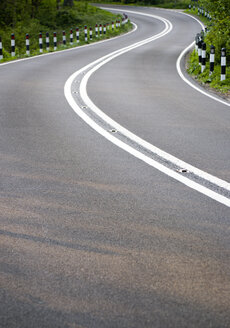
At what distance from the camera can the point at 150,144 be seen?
7.62 m

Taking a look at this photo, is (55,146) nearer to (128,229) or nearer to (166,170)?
(166,170)

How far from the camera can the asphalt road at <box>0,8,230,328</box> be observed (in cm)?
327

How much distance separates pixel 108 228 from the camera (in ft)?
14.8

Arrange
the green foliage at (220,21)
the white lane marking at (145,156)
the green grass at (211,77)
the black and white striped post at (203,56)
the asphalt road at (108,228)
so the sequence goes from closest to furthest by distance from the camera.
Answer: the asphalt road at (108,228), the white lane marking at (145,156), the green grass at (211,77), the black and white striped post at (203,56), the green foliage at (220,21)

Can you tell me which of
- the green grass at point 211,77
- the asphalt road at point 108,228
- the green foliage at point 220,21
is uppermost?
the asphalt road at point 108,228

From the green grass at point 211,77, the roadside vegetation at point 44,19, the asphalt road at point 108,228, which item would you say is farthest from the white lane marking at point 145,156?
the roadside vegetation at point 44,19

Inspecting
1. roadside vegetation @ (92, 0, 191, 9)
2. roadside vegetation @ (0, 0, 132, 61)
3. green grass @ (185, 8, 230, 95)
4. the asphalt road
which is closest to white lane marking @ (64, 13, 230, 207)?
the asphalt road

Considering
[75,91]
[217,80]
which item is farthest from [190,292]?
[217,80]

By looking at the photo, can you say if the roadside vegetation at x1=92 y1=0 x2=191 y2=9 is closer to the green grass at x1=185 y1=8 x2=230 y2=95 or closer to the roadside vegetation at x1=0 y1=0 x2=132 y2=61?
the roadside vegetation at x1=0 y1=0 x2=132 y2=61

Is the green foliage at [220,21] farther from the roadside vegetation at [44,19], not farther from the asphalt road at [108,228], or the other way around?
the roadside vegetation at [44,19]

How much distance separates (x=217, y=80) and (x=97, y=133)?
8.46 meters

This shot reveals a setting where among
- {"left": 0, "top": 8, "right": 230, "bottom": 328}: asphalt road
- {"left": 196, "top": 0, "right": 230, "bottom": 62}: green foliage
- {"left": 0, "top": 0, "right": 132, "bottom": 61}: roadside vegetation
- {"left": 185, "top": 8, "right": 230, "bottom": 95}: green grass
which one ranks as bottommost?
{"left": 0, "top": 0, "right": 132, "bottom": 61}: roadside vegetation

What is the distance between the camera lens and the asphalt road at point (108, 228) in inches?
129

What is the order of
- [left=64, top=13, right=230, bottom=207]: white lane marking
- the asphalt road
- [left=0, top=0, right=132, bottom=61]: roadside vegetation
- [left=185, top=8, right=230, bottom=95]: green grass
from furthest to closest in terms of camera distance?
[left=0, top=0, right=132, bottom=61]: roadside vegetation, [left=185, top=8, right=230, bottom=95]: green grass, [left=64, top=13, right=230, bottom=207]: white lane marking, the asphalt road
